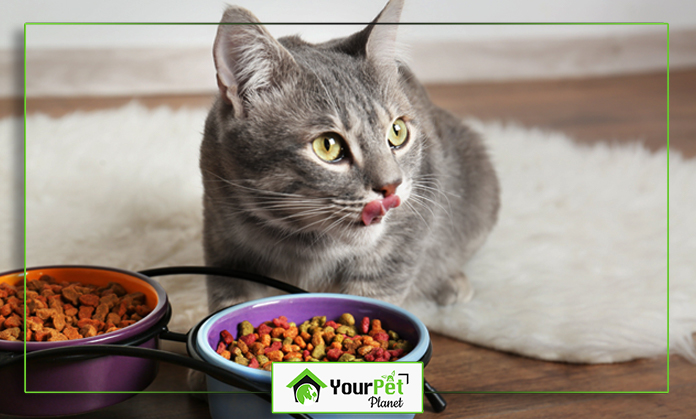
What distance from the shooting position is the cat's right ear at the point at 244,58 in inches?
28.2

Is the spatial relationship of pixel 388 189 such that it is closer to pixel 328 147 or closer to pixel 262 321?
pixel 328 147

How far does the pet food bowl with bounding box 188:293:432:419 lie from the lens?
2.23 ft

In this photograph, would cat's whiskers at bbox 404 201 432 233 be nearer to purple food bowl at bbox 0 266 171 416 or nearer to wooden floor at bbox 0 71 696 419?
wooden floor at bbox 0 71 696 419

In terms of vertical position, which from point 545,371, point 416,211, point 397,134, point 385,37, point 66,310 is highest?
point 385,37

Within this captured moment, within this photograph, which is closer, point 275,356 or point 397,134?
point 275,356

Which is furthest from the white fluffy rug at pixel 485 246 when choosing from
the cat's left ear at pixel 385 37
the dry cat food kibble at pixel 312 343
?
the cat's left ear at pixel 385 37

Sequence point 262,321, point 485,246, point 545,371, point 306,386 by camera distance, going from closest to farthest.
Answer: point 306,386 → point 262,321 → point 545,371 → point 485,246

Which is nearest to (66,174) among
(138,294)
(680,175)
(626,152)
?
(138,294)

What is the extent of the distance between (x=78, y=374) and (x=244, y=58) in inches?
16.0

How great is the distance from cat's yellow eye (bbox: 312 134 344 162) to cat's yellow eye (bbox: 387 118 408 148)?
0.08 m

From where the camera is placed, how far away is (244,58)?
750 mm

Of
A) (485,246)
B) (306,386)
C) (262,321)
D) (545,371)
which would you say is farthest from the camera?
(485,246)

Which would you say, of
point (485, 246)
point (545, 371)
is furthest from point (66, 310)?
point (485, 246)

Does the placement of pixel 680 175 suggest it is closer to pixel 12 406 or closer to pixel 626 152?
pixel 626 152
